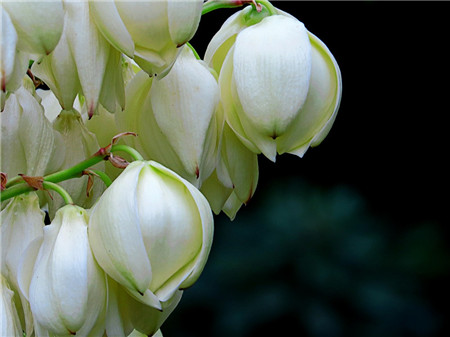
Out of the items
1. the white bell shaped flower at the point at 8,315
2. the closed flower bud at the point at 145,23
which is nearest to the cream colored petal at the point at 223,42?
the closed flower bud at the point at 145,23

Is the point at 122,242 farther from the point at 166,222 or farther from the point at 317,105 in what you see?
the point at 317,105

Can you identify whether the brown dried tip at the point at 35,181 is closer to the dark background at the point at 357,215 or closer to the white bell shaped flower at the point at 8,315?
the white bell shaped flower at the point at 8,315

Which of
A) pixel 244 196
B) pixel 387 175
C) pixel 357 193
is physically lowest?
pixel 387 175

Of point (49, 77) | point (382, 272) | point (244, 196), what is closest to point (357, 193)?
point (382, 272)

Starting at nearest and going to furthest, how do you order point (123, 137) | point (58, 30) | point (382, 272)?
point (58, 30)
point (123, 137)
point (382, 272)

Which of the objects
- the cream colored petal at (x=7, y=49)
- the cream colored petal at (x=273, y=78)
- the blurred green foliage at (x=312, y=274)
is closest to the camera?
the cream colored petal at (x=7, y=49)

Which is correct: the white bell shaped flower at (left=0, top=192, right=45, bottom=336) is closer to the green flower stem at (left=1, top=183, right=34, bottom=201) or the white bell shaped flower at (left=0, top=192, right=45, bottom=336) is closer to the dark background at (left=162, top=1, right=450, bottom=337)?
the green flower stem at (left=1, top=183, right=34, bottom=201)

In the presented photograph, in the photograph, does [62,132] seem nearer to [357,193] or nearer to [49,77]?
[49,77]
